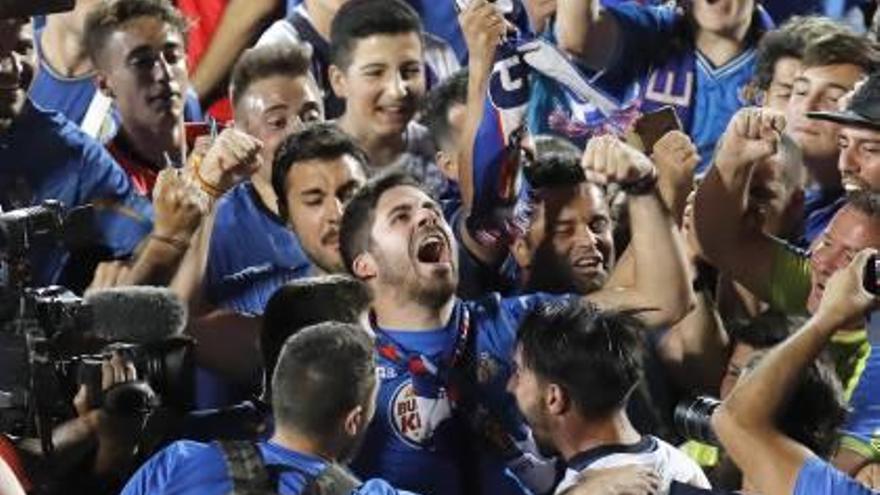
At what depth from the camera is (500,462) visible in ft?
19.2

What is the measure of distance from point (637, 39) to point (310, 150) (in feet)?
4.94

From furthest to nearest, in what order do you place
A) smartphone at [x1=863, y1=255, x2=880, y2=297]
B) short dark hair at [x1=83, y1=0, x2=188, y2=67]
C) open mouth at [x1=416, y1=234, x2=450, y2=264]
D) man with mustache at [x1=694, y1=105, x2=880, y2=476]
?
short dark hair at [x1=83, y1=0, x2=188, y2=67]
open mouth at [x1=416, y1=234, x2=450, y2=264]
man with mustache at [x1=694, y1=105, x2=880, y2=476]
smartphone at [x1=863, y1=255, x2=880, y2=297]

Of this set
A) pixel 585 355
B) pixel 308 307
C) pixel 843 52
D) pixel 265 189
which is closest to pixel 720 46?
pixel 843 52

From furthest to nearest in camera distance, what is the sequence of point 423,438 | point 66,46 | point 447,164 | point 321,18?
point 321,18 < point 66,46 < point 447,164 < point 423,438

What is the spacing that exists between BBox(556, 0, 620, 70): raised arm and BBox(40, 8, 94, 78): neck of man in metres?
1.59

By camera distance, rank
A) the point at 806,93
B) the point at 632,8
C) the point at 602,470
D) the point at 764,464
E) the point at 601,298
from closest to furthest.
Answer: the point at 764,464, the point at 602,470, the point at 601,298, the point at 806,93, the point at 632,8

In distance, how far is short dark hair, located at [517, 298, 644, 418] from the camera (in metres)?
5.43

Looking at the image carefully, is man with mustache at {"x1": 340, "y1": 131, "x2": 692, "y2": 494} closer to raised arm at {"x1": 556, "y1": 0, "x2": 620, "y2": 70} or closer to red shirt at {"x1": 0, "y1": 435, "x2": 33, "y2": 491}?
red shirt at {"x1": 0, "y1": 435, "x2": 33, "y2": 491}

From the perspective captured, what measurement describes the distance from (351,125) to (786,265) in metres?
1.61

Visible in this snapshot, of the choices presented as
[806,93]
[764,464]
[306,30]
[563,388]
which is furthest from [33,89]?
[764,464]

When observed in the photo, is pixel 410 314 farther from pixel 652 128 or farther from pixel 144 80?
pixel 144 80

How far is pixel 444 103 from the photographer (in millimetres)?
7301

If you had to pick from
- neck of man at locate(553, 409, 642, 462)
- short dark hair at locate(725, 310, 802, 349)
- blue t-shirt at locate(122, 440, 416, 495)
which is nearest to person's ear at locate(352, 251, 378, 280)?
neck of man at locate(553, 409, 642, 462)

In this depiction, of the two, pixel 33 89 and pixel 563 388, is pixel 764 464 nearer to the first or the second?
pixel 563 388
